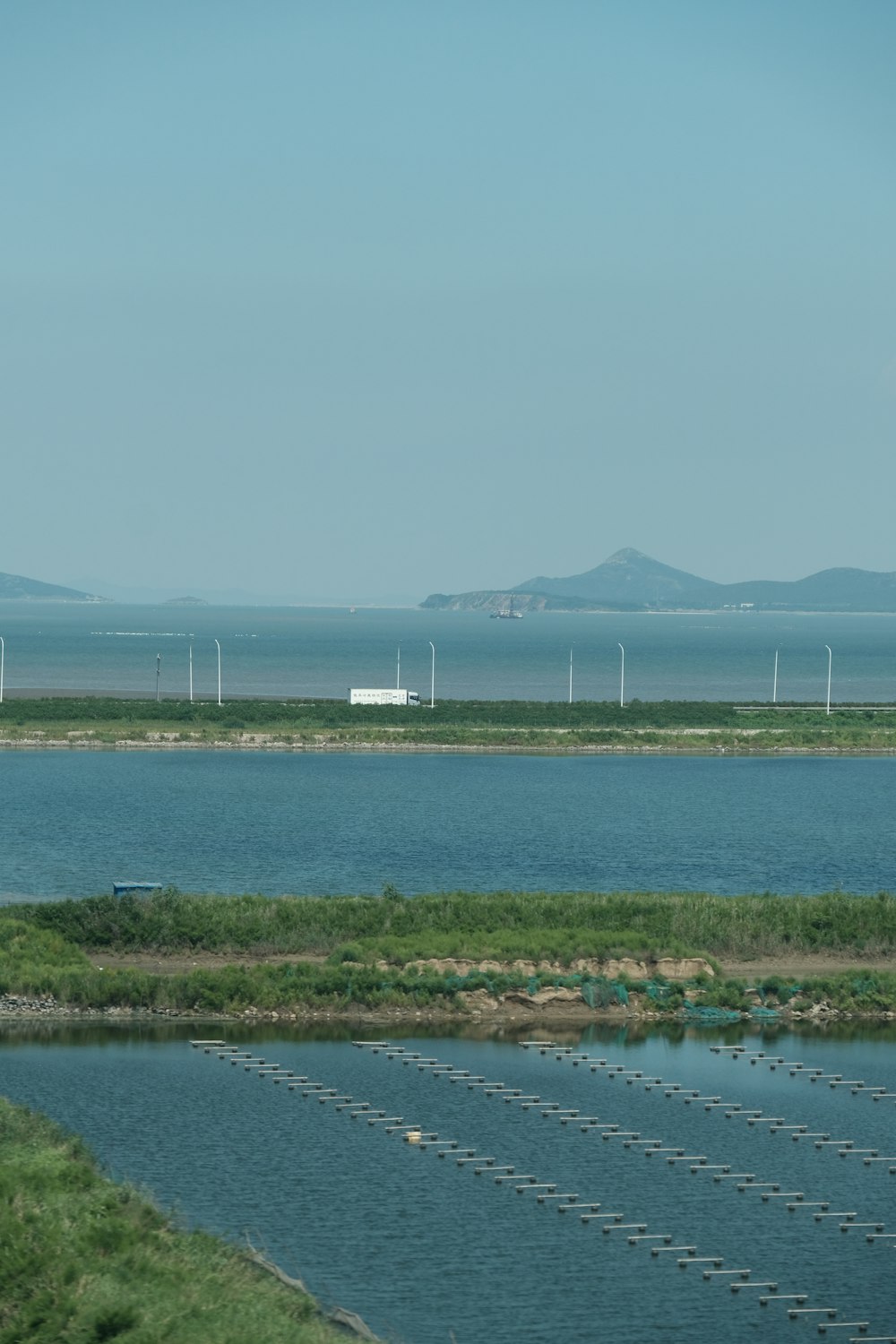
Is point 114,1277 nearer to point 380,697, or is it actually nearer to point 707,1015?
point 707,1015

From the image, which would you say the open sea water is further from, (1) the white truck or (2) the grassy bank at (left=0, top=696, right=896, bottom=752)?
(1) the white truck

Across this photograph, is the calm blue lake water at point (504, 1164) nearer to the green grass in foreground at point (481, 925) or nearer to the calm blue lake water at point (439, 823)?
the green grass in foreground at point (481, 925)

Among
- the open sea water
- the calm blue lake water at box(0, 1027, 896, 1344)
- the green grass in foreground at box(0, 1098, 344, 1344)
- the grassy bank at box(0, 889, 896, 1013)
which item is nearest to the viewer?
the green grass in foreground at box(0, 1098, 344, 1344)

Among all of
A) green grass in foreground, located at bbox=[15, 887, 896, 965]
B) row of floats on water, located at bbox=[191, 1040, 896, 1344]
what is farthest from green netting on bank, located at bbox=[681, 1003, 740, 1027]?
green grass in foreground, located at bbox=[15, 887, 896, 965]

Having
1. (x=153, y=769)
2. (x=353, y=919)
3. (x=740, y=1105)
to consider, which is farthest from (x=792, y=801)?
(x=740, y=1105)

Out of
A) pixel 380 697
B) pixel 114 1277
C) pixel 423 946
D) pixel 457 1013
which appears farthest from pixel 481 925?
pixel 380 697

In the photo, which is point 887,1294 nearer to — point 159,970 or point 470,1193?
point 470,1193
